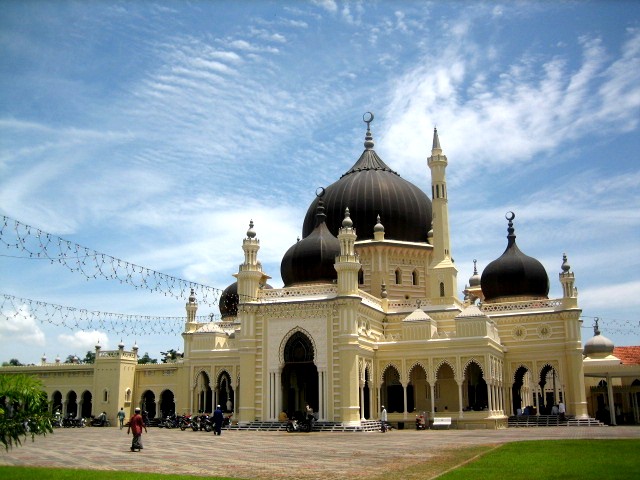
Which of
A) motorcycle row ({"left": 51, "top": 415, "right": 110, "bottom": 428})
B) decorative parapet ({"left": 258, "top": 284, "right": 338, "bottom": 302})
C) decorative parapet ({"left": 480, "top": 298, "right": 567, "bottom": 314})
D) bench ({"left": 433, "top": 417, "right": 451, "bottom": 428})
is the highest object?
decorative parapet ({"left": 258, "top": 284, "right": 338, "bottom": 302})

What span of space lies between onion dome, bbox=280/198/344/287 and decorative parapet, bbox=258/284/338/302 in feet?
4.33

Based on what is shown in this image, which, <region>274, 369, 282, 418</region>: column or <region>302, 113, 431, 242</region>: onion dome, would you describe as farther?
<region>302, 113, 431, 242</region>: onion dome

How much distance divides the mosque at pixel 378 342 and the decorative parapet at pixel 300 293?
0.21 feet

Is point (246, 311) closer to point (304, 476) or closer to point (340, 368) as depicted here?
point (340, 368)

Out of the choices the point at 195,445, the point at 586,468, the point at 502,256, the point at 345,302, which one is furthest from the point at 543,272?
the point at 586,468

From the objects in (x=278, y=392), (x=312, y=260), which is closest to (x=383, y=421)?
(x=278, y=392)

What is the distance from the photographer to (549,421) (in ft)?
128

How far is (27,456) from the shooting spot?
1888 cm

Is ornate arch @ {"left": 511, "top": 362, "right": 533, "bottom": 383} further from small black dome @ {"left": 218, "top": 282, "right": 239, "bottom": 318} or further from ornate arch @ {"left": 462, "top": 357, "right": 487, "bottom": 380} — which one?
small black dome @ {"left": 218, "top": 282, "right": 239, "bottom": 318}

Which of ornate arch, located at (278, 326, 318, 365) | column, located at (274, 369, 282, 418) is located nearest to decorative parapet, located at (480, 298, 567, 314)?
ornate arch, located at (278, 326, 318, 365)

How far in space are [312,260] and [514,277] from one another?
13.3 meters

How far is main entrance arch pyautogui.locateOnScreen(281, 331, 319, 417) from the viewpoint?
128ft

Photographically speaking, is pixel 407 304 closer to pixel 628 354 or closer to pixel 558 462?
pixel 628 354

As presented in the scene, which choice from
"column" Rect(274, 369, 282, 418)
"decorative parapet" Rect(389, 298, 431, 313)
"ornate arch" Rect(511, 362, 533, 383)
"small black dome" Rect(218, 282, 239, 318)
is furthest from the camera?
"small black dome" Rect(218, 282, 239, 318)
